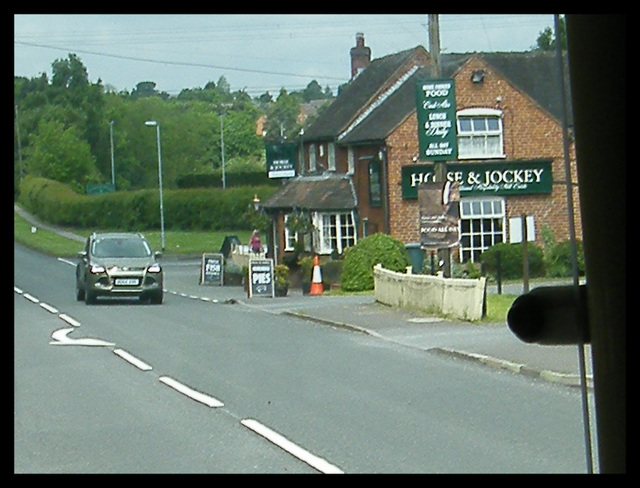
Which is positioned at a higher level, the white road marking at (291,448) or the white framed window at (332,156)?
the white framed window at (332,156)

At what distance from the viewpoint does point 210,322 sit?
23875mm

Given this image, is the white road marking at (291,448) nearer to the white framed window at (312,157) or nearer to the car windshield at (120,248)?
the car windshield at (120,248)

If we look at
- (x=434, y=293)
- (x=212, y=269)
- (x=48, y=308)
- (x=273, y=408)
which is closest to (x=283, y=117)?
(x=212, y=269)

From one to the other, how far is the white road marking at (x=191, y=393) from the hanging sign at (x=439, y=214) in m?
13.3

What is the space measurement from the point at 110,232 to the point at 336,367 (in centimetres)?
1524

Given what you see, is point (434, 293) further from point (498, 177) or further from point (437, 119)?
point (498, 177)

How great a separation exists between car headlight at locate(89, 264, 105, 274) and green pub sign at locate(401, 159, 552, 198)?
45.7 ft

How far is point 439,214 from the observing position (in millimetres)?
27188

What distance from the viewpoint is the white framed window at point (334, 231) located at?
43.2m

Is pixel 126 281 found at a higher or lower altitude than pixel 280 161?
lower

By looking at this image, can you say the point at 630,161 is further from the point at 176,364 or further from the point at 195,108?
the point at 195,108

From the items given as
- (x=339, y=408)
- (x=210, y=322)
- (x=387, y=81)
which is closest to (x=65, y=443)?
(x=339, y=408)

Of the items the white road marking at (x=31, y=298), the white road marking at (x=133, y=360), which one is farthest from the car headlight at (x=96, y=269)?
the white road marking at (x=133, y=360)

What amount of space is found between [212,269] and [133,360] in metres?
24.0
